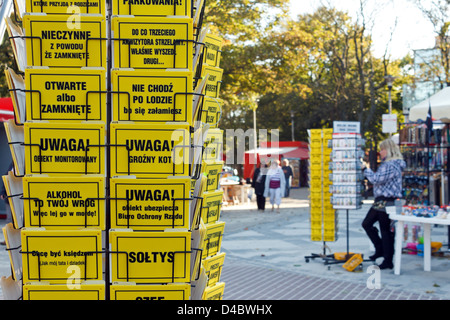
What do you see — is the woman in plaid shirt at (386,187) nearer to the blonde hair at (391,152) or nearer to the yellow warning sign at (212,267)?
the blonde hair at (391,152)

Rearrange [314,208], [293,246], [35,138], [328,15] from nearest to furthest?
[35,138] < [314,208] < [293,246] < [328,15]

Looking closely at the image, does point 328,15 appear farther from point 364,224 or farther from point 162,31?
point 162,31

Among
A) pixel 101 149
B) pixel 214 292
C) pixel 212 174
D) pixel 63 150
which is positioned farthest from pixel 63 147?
pixel 214 292

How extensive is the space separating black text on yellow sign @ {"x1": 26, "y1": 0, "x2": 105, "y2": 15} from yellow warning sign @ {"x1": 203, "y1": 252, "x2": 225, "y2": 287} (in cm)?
190

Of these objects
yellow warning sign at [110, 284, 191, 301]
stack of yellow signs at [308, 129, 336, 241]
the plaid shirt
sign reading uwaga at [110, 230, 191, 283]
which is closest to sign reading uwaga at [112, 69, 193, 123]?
sign reading uwaga at [110, 230, 191, 283]

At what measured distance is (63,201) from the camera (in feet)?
10.9

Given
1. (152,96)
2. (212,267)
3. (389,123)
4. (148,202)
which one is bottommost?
(212,267)

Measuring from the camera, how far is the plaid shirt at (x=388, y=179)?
845 cm

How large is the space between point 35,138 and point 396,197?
6.59 meters

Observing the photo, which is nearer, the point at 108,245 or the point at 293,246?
the point at 108,245

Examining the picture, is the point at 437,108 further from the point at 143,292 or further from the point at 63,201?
the point at 63,201

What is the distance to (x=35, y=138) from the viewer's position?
3324 millimetres

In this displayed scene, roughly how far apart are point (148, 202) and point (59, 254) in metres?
0.61

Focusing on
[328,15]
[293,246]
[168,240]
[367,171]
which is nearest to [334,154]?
[367,171]
